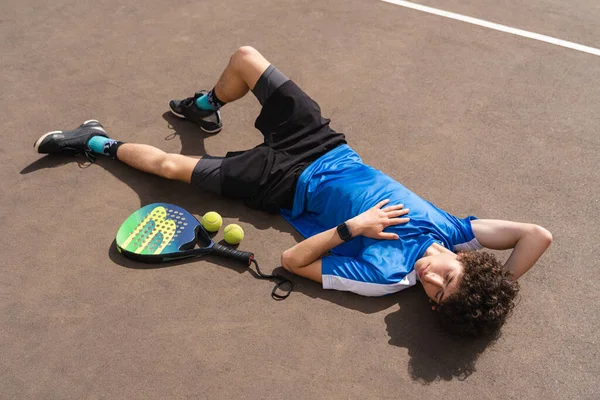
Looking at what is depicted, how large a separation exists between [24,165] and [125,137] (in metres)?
0.81

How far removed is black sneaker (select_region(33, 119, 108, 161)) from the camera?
16.2 feet

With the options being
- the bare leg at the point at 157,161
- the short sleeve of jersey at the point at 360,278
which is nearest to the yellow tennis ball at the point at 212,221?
the bare leg at the point at 157,161

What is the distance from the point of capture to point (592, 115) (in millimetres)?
5805

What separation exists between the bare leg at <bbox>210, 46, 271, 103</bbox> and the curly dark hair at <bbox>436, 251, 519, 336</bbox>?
2.19 meters

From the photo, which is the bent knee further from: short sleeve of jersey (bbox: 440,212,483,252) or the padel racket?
short sleeve of jersey (bbox: 440,212,483,252)

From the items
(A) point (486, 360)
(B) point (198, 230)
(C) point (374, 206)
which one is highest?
(C) point (374, 206)

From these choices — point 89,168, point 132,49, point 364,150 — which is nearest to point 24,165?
point 89,168

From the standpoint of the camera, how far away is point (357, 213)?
431 cm

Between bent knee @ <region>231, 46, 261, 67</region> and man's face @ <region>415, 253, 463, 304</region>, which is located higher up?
bent knee @ <region>231, 46, 261, 67</region>

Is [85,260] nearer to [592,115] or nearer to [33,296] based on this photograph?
[33,296]

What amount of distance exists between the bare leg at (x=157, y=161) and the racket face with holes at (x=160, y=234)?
0.28m

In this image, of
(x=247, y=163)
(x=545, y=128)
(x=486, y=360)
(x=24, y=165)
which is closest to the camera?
(x=486, y=360)

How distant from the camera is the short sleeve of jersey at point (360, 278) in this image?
406 centimetres

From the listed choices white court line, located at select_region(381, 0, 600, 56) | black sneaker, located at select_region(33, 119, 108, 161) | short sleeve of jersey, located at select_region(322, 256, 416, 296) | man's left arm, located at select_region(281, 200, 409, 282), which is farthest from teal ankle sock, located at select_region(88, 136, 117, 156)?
white court line, located at select_region(381, 0, 600, 56)
